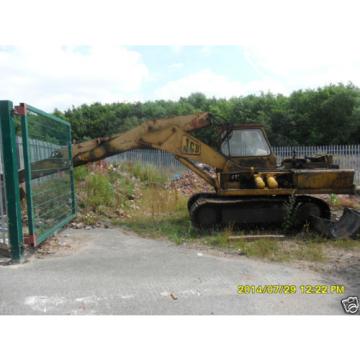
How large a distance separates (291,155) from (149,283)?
58.0 feet

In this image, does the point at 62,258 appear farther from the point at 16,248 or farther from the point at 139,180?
the point at 139,180

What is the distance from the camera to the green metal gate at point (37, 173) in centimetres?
525

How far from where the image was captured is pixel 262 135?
811 centimetres

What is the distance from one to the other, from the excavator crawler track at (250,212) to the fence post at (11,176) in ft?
11.2

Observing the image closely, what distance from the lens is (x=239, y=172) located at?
7.67 metres

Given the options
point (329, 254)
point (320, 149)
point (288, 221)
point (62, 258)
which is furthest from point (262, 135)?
point (320, 149)

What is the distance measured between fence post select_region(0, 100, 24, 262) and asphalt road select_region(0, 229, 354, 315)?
14.1 inches

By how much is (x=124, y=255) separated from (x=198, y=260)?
3.89 feet

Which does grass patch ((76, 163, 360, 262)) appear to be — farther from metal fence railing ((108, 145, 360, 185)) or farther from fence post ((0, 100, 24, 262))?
metal fence railing ((108, 145, 360, 185))

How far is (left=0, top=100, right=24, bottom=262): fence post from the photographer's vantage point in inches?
205

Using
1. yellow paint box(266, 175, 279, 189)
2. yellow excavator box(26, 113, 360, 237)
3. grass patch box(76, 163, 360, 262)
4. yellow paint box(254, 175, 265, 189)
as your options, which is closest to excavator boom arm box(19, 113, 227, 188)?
yellow excavator box(26, 113, 360, 237)

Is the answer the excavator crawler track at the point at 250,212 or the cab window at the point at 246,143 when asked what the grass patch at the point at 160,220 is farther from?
the cab window at the point at 246,143

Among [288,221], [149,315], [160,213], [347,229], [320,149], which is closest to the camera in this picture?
[149,315]

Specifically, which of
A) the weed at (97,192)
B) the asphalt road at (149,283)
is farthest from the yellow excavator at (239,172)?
the asphalt road at (149,283)
